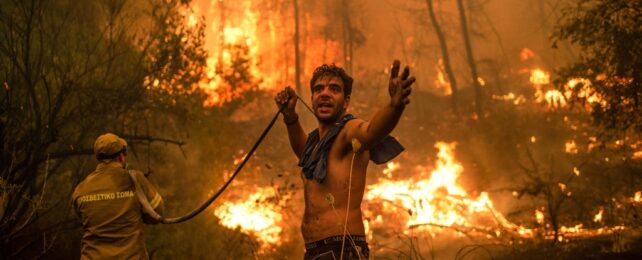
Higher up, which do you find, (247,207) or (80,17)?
(80,17)

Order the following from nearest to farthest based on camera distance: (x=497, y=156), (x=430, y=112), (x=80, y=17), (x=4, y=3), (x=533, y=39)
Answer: (x=4, y=3) < (x=80, y=17) < (x=497, y=156) < (x=430, y=112) < (x=533, y=39)

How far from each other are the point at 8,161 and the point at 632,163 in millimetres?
12452

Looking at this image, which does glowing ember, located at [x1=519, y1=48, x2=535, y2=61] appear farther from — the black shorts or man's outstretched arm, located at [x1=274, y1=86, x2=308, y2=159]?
the black shorts

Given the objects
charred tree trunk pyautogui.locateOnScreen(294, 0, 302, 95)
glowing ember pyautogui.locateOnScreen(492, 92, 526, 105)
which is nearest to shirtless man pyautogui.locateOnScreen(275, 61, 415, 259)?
charred tree trunk pyautogui.locateOnScreen(294, 0, 302, 95)

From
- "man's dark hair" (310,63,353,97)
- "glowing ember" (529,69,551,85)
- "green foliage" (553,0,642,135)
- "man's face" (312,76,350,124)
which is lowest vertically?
"man's face" (312,76,350,124)

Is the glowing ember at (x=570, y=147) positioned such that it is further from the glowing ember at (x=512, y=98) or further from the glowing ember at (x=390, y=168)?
the glowing ember at (x=390, y=168)

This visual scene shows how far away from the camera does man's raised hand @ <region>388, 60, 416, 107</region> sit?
2357 millimetres

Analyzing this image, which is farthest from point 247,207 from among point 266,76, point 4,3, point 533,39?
point 533,39

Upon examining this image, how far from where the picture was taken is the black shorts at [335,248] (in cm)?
278

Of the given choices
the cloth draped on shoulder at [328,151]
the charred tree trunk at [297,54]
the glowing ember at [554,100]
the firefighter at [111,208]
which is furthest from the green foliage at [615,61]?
the charred tree trunk at [297,54]

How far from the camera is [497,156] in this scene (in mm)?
21344

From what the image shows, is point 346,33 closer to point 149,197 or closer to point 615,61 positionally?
point 615,61

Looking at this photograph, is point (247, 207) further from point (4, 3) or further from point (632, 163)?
point (632, 163)

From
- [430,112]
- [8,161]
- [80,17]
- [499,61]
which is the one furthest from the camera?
[499,61]
